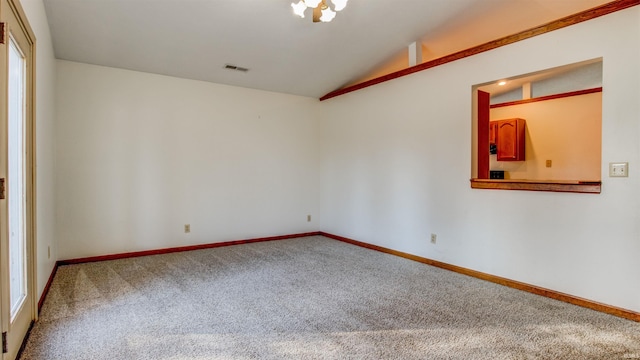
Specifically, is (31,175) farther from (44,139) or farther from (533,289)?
(533,289)

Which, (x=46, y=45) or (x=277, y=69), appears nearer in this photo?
(x=46, y=45)

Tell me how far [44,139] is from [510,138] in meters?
6.15

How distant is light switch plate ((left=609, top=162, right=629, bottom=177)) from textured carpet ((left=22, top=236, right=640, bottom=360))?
1.09 m

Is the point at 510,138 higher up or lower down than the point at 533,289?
higher up

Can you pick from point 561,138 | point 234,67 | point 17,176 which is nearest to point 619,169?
point 561,138

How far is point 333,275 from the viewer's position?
357 centimetres

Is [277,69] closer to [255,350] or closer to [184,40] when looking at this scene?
[184,40]

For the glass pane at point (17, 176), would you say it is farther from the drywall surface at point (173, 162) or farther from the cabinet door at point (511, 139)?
the cabinet door at point (511, 139)

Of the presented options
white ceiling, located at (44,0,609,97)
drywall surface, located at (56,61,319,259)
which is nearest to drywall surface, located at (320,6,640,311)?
white ceiling, located at (44,0,609,97)

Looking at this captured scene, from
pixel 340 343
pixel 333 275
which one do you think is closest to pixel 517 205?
pixel 333 275

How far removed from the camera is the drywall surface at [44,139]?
2.64m

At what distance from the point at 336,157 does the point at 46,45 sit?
3.78m

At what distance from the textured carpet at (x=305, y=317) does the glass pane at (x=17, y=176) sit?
14.5 inches

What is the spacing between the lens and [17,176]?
7.30ft
